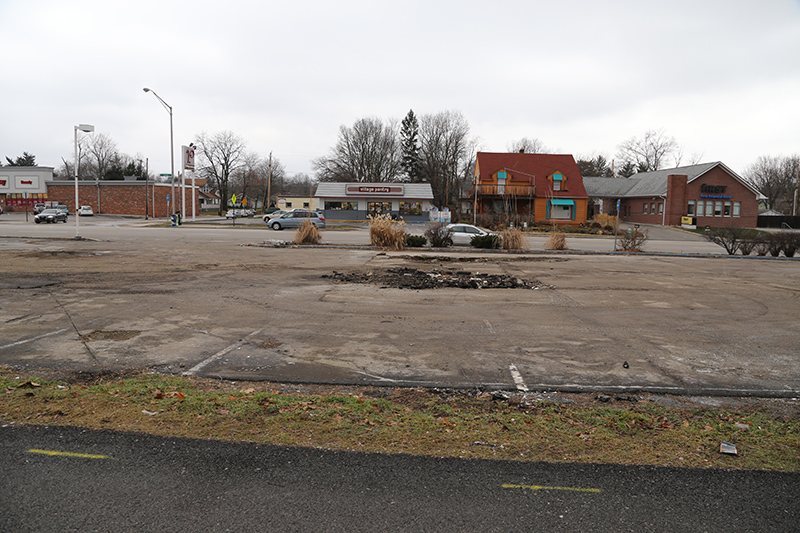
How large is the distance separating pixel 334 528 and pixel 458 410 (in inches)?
93.8

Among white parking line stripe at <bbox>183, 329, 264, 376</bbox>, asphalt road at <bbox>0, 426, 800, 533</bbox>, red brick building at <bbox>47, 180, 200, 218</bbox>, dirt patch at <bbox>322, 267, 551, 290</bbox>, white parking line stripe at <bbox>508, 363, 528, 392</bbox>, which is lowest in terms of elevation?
white parking line stripe at <bbox>508, 363, 528, 392</bbox>

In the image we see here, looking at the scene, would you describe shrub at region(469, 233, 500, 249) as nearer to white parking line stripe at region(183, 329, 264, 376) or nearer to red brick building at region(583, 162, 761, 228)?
white parking line stripe at region(183, 329, 264, 376)

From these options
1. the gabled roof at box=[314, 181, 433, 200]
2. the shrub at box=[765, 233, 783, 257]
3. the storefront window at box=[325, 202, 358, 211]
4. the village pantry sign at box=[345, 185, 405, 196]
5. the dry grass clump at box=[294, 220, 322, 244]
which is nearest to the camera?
the shrub at box=[765, 233, 783, 257]

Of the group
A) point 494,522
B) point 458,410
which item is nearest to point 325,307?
point 458,410

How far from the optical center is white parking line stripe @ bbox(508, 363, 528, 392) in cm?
625

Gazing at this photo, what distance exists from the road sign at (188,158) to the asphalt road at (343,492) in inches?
2296

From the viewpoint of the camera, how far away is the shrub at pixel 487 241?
2741cm

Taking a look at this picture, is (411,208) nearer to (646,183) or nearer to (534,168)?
(534,168)

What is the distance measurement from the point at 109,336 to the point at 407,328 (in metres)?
4.83

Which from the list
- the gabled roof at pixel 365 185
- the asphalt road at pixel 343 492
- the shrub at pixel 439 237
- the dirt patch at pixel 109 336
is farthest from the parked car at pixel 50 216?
the asphalt road at pixel 343 492

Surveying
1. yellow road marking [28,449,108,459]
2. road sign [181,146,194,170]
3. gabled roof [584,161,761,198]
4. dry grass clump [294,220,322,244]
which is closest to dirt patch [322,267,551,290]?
yellow road marking [28,449,108,459]

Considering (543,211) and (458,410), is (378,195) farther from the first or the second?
(458,410)

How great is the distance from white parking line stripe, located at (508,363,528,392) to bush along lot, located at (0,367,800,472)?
236 millimetres

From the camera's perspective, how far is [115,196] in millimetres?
69188
